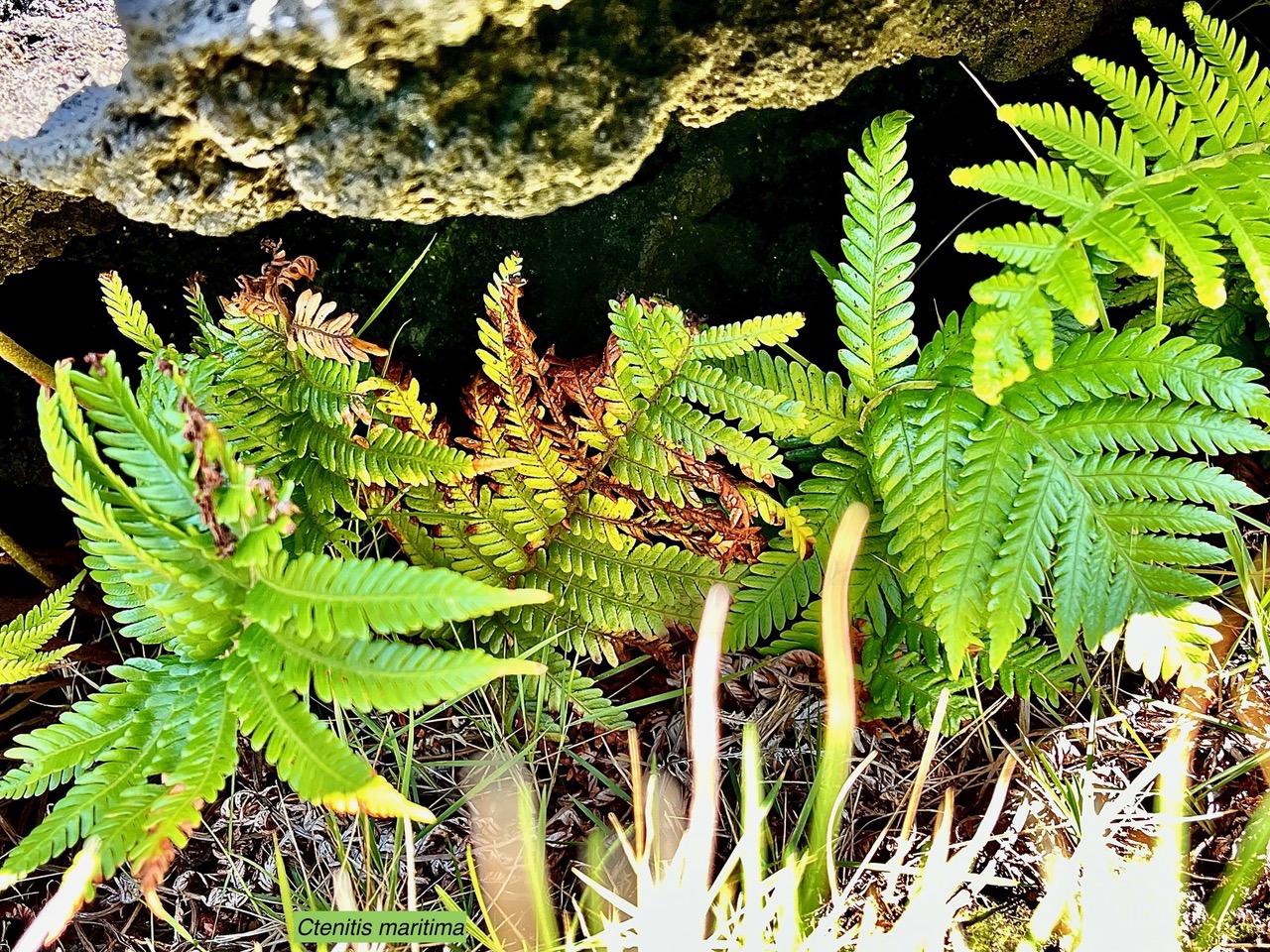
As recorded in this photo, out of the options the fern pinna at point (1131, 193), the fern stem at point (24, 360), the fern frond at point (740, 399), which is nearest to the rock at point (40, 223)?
the fern stem at point (24, 360)

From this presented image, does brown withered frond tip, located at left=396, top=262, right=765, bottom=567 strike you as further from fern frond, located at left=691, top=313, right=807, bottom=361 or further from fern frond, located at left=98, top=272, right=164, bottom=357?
fern frond, located at left=98, top=272, right=164, bottom=357

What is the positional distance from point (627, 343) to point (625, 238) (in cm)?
41

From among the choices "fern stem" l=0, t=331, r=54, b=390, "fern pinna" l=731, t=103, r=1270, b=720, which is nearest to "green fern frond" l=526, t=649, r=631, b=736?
"fern pinna" l=731, t=103, r=1270, b=720

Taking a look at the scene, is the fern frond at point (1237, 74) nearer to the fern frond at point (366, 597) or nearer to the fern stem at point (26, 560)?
the fern frond at point (366, 597)

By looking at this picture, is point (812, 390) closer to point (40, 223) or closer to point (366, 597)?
point (366, 597)

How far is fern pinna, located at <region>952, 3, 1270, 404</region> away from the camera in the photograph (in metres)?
1.53

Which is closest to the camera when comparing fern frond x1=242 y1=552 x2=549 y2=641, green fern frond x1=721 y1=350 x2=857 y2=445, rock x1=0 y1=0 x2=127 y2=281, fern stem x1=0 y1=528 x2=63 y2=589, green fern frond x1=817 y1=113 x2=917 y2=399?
fern frond x1=242 y1=552 x2=549 y2=641

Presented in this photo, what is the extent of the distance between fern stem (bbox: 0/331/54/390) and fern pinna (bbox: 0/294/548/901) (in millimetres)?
461

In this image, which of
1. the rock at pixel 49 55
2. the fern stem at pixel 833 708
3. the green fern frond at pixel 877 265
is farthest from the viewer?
the green fern frond at pixel 877 265

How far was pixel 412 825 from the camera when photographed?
2.07 m

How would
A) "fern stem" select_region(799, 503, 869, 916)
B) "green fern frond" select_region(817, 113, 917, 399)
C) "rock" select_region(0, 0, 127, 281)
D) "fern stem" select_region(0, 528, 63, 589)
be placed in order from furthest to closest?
"fern stem" select_region(0, 528, 63, 589) → "green fern frond" select_region(817, 113, 917, 399) → "fern stem" select_region(799, 503, 869, 916) → "rock" select_region(0, 0, 127, 281)

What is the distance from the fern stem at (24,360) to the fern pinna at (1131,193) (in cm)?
183

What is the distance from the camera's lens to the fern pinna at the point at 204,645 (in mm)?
1278

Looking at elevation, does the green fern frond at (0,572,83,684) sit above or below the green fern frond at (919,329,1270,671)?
below
